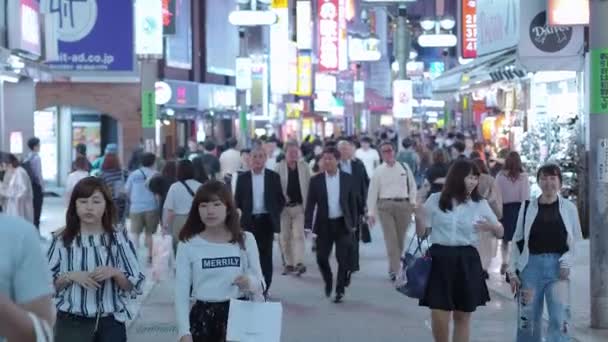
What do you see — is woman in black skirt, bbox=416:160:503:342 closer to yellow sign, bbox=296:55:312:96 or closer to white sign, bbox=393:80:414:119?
white sign, bbox=393:80:414:119

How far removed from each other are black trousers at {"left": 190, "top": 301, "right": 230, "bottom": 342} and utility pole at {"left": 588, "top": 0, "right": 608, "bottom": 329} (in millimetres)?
5283

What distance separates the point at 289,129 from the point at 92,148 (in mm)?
24159

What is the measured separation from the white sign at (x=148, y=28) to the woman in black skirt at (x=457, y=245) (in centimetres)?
1869

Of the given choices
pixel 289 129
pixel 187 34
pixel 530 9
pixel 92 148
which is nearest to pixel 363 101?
pixel 289 129

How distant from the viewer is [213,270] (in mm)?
7328

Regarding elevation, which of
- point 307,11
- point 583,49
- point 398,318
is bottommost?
point 398,318

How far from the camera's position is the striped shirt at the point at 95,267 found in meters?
7.11

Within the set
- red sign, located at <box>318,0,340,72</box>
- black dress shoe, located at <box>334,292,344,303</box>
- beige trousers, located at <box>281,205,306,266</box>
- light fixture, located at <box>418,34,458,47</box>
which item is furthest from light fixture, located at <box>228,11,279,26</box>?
red sign, located at <box>318,0,340,72</box>

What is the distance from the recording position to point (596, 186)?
11.7 metres

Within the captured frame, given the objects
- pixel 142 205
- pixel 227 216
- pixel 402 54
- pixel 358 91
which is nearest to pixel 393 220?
pixel 142 205

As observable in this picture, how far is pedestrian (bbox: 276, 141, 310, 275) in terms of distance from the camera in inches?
677

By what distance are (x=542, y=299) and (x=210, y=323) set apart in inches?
125

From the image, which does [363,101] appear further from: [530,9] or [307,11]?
[530,9]

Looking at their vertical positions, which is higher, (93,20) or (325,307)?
(93,20)
